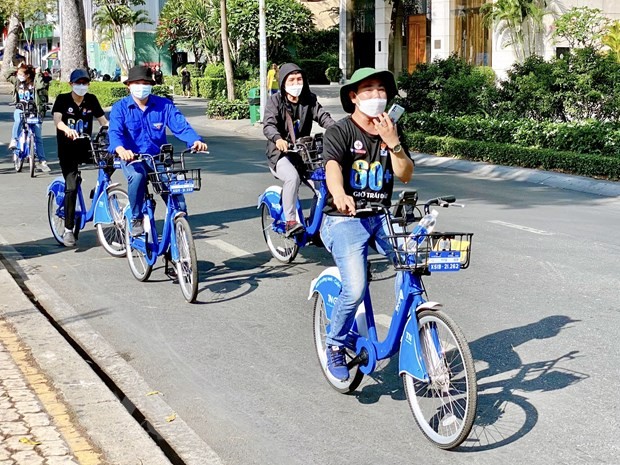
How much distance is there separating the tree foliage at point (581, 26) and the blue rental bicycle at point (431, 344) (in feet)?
98.5

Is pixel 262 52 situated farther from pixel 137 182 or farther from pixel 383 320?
pixel 383 320

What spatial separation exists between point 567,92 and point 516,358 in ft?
45.3

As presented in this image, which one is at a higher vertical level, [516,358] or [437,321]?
[437,321]

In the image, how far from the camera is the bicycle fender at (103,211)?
9953 millimetres

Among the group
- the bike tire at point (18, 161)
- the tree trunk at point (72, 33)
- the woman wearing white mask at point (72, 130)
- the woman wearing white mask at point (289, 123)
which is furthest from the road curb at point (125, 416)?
the tree trunk at point (72, 33)

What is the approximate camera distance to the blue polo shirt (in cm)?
866

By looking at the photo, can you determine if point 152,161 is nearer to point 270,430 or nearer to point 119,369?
point 119,369

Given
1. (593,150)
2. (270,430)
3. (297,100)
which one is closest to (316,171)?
(297,100)

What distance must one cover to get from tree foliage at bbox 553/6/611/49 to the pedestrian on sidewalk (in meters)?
20.4

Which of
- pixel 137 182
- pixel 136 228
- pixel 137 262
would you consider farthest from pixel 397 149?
pixel 137 262

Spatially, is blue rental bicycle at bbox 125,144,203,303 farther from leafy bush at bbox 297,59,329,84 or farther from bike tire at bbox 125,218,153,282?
leafy bush at bbox 297,59,329,84

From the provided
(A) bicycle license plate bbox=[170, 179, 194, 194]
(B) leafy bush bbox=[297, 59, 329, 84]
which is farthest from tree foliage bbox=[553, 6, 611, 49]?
(A) bicycle license plate bbox=[170, 179, 194, 194]

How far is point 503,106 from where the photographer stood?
20.9m

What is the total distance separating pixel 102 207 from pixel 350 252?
512 centimetres
